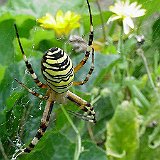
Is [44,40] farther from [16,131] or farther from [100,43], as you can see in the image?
[16,131]

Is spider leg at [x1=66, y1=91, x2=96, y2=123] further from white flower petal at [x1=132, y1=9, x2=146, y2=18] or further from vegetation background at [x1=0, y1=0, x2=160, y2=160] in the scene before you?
white flower petal at [x1=132, y1=9, x2=146, y2=18]

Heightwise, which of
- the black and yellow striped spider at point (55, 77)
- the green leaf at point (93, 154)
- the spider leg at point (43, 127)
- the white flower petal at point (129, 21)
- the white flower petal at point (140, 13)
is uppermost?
the white flower petal at point (140, 13)

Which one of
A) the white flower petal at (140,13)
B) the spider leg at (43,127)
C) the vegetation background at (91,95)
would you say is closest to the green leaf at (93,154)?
the vegetation background at (91,95)

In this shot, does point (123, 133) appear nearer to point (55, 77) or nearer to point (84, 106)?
point (55, 77)

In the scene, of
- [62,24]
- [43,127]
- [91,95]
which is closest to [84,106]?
[91,95]

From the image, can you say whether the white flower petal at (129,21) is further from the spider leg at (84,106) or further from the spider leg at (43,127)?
the spider leg at (43,127)
